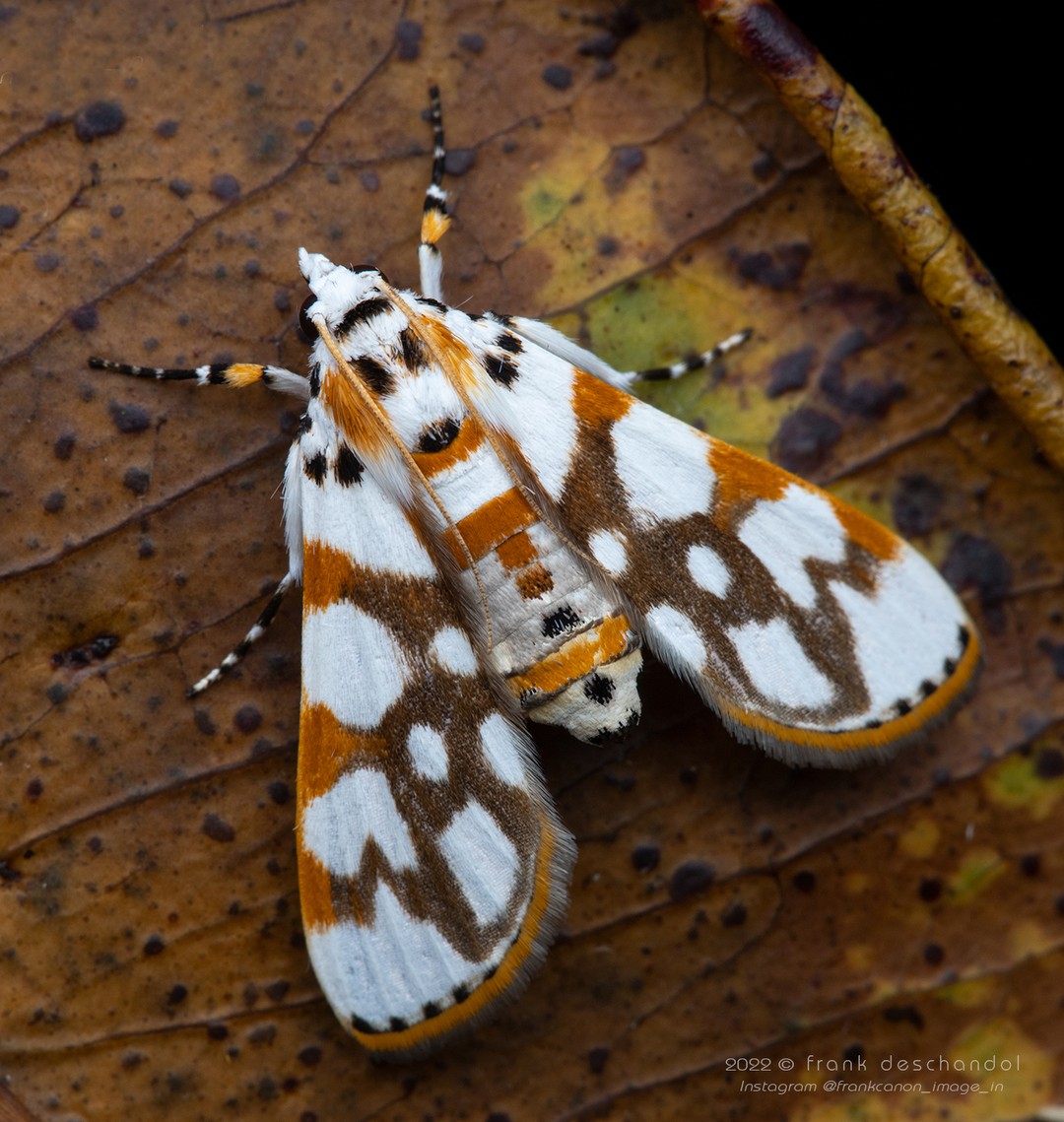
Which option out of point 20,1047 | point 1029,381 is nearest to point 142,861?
point 20,1047

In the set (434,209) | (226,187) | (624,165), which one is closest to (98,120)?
(226,187)

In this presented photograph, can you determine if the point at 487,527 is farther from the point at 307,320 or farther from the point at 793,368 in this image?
the point at 793,368

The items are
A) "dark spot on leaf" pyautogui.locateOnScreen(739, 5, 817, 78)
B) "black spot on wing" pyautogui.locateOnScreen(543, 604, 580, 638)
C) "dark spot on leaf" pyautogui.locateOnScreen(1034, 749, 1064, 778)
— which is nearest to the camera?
"dark spot on leaf" pyautogui.locateOnScreen(739, 5, 817, 78)

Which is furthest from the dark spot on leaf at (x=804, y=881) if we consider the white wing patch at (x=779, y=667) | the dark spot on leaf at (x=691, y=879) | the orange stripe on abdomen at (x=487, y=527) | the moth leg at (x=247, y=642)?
the moth leg at (x=247, y=642)

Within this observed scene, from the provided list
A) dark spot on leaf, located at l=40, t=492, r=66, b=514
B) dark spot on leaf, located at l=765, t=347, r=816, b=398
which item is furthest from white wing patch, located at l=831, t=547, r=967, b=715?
dark spot on leaf, located at l=40, t=492, r=66, b=514

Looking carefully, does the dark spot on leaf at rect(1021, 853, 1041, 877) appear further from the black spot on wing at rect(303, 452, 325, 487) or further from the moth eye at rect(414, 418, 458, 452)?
the black spot on wing at rect(303, 452, 325, 487)

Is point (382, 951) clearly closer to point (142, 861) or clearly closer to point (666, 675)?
point (142, 861)
